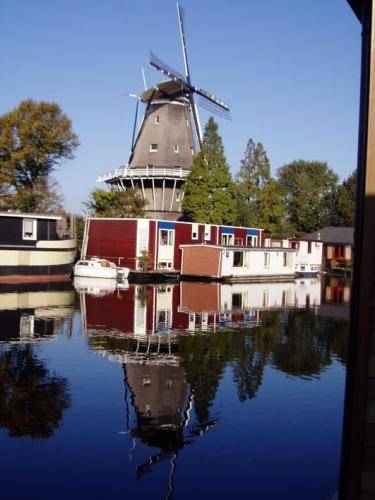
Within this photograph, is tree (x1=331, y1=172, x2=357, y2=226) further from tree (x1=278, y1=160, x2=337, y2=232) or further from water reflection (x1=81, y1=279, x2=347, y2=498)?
water reflection (x1=81, y1=279, x2=347, y2=498)

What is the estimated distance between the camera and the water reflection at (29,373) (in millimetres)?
10523

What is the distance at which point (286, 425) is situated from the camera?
10.9m

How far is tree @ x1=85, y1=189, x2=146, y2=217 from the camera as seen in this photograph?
4825 centimetres

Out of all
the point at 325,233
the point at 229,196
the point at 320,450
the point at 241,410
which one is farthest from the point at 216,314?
the point at 325,233

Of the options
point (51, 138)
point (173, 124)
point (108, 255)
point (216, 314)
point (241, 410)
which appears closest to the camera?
point (241, 410)

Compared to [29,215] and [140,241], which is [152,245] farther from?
[29,215]

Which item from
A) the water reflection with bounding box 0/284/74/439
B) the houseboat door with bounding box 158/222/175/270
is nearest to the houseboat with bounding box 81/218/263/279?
the houseboat door with bounding box 158/222/175/270

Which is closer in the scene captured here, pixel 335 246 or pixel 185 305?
pixel 185 305

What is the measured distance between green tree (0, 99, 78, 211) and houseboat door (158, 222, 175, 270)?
13.8m

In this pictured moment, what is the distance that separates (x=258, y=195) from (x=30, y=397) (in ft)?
170

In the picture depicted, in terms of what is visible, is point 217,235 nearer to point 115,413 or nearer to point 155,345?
point 155,345

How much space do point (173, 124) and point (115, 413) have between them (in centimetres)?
4650

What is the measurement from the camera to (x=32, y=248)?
3788 centimetres

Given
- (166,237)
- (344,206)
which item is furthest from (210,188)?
(344,206)
